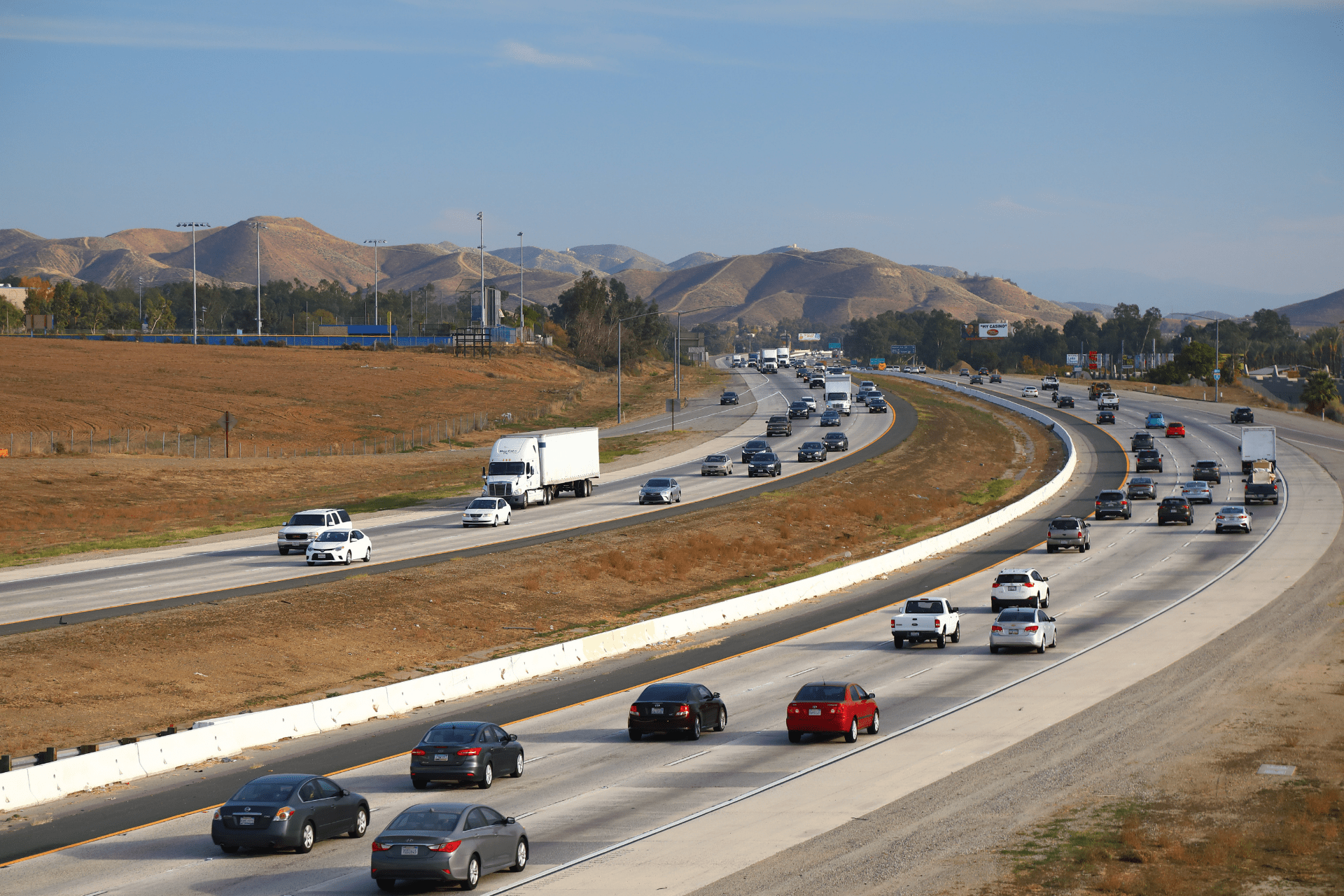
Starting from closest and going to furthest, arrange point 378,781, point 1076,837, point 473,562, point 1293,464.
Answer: point 1076,837 < point 378,781 < point 473,562 < point 1293,464

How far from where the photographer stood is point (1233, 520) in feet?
221

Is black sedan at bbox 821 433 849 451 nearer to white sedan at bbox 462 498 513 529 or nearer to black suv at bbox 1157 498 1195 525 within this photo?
black suv at bbox 1157 498 1195 525

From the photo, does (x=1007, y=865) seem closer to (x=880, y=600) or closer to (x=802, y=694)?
(x=802, y=694)

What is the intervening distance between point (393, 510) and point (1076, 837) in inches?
2147

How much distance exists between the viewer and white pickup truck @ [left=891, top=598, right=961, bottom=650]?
1649 inches

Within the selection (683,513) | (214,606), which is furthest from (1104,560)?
(214,606)

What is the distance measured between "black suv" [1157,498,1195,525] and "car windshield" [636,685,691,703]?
1911 inches

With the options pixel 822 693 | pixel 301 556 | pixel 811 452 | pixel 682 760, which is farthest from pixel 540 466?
pixel 682 760

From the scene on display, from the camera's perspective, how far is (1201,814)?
23719 mm

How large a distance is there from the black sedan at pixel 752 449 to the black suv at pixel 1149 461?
26.3 metres

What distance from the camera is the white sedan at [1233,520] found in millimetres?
67188

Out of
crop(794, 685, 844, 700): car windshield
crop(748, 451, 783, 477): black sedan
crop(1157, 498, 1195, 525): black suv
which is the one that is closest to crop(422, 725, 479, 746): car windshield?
crop(794, 685, 844, 700): car windshield

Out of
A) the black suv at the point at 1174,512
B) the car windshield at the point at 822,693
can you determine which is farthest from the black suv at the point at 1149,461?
the car windshield at the point at 822,693

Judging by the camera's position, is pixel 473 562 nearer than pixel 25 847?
No
